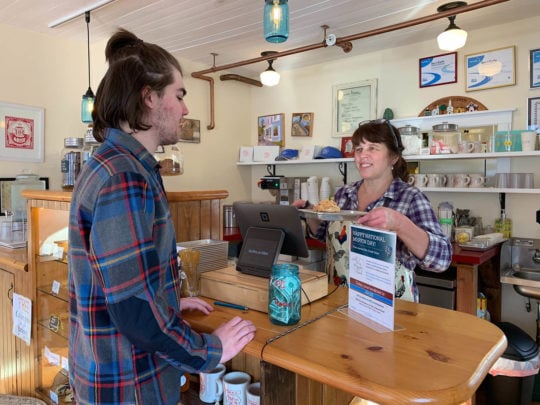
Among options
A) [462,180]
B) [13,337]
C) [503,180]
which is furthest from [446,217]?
[13,337]

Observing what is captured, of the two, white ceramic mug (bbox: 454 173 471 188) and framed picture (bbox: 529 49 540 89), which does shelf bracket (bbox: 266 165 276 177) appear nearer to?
white ceramic mug (bbox: 454 173 471 188)

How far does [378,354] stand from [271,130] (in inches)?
159

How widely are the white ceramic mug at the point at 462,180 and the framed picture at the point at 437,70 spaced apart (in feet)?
2.73

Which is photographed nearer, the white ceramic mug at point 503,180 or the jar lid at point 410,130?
the white ceramic mug at point 503,180

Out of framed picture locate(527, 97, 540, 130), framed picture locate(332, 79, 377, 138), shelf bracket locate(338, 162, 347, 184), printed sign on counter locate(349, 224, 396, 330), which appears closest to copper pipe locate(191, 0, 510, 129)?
framed picture locate(332, 79, 377, 138)

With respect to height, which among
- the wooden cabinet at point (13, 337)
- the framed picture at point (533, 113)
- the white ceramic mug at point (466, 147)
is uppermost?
the framed picture at point (533, 113)

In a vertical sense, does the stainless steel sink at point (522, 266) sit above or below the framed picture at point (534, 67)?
below

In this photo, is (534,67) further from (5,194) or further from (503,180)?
(5,194)

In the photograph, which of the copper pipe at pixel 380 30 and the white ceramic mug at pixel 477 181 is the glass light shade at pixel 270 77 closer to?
the copper pipe at pixel 380 30

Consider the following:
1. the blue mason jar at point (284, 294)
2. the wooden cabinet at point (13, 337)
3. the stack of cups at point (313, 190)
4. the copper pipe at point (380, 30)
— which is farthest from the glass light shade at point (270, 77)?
the blue mason jar at point (284, 294)

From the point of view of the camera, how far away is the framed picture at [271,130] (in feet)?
15.2

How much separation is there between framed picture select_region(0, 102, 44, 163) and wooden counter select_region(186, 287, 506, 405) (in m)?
2.74

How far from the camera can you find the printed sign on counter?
0.99 m

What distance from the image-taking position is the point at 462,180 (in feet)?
10.7
